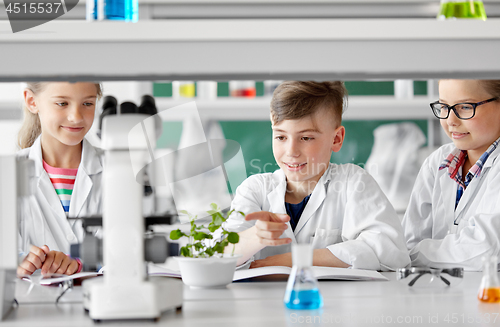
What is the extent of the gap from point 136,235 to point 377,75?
39cm

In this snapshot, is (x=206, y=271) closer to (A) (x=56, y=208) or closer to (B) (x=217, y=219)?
(B) (x=217, y=219)

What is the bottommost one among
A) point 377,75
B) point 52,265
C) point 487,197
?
point 52,265

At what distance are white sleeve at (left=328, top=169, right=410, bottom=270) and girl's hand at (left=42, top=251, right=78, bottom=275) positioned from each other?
2.18 feet

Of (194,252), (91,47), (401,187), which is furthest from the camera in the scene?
(401,187)

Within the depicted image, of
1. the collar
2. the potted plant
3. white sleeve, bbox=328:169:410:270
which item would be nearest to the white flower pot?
the potted plant

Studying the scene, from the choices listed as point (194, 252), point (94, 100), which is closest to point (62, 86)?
point (94, 100)

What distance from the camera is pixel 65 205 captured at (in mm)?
1521

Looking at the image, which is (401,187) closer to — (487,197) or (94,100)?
(487,197)

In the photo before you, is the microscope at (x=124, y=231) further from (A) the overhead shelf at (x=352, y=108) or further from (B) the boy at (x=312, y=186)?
(A) the overhead shelf at (x=352, y=108)

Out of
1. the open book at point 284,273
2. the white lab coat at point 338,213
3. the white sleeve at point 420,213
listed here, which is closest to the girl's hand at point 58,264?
the open book at point 284,273

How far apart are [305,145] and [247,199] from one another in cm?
27

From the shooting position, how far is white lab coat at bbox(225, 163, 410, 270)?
130cm

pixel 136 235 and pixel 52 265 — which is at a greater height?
pixel 136 235

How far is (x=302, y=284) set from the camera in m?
0.70
